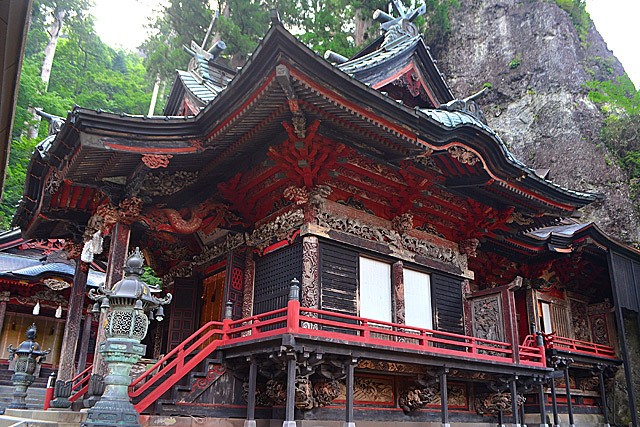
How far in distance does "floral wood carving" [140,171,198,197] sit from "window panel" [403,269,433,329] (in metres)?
5.12

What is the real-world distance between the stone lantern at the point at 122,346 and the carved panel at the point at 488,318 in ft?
25.3

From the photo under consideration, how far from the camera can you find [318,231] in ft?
32.7

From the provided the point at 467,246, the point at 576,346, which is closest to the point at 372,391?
the point at 467,246

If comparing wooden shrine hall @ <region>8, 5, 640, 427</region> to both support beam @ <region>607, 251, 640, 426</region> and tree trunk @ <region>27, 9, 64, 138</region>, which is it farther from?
tree trunk @ <region>27, 9, 64, 138</region>

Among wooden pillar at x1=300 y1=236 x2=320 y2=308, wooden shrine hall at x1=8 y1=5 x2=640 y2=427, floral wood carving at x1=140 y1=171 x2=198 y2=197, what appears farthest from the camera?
floral wood carving at x1=140 y1=171 x2=198 y2=197

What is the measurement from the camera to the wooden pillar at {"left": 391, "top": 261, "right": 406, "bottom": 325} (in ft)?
35.9

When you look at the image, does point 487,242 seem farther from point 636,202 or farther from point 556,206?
point 636,202

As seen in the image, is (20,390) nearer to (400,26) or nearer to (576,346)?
(400,26)

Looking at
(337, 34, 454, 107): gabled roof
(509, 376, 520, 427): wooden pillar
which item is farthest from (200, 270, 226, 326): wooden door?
(509, 376, 520, 427): wooden pillar

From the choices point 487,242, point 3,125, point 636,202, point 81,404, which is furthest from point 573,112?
point 3,125

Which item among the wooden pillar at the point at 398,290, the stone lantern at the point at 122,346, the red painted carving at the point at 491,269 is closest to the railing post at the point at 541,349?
the red painted carving at the point at 491,269

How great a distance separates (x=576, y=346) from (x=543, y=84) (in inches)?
565

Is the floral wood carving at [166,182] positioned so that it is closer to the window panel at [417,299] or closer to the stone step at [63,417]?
the stone step at [63,417]

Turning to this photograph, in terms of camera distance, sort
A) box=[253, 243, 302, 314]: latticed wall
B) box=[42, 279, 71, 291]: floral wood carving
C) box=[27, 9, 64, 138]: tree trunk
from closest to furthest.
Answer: box=[253, 243, 302, 314]: latticed wall < box=[42, 279, 71, 291]: floral wood carving < box=[27, 9, 64, 138]: tree trunk
